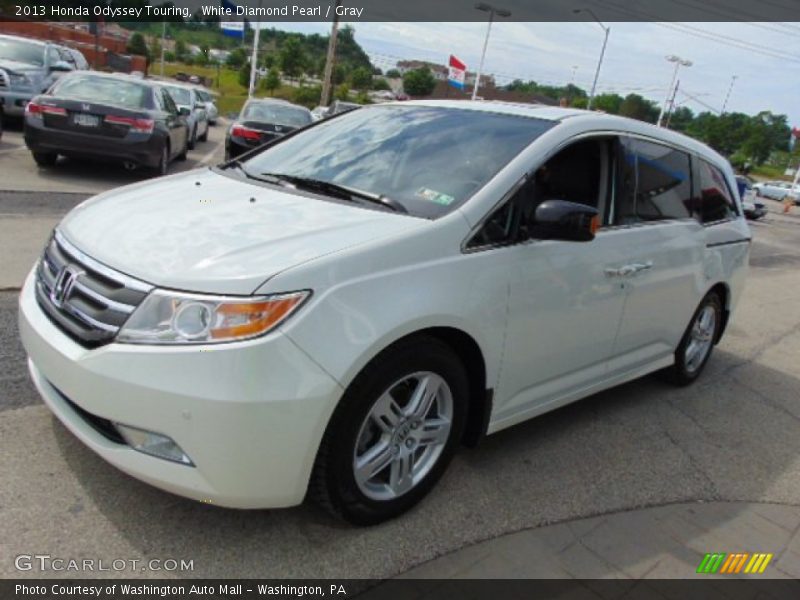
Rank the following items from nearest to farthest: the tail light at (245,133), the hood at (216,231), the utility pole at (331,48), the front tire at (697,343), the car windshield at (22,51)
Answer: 1. the hood at (216,231)
2. the front tire at (697,343)
3. the tail light at (245,133)
4. the car windshield at (22,51)
5. the utility pole at (331,48)

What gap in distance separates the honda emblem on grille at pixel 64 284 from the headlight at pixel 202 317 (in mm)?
396

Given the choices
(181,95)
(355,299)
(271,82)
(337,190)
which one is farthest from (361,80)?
(355,299)

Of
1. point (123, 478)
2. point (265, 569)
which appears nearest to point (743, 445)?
point (265, 569)

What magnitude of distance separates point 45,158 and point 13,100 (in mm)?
4177

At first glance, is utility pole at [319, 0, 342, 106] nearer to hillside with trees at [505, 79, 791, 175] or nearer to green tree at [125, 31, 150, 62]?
hillside with trees at [505, 79, 791, 175]

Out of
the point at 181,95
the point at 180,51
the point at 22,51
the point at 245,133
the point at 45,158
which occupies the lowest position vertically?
the point at 180,51

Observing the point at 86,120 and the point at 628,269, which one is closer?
the point at 628,269

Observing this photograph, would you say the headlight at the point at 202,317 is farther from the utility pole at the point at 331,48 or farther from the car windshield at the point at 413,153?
the utility pole at the point at 331,48

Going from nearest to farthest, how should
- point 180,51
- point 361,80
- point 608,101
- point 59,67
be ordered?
point 59,67, point 361,80, point 608,101, point 180,51

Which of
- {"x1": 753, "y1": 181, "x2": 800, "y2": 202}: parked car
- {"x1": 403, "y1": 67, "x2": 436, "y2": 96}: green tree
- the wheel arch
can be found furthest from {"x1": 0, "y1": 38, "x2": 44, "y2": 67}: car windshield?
{"x1": 403, "y1": 67, "x2": 436, "y2": 96}: green tree

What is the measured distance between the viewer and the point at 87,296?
2.45 metres

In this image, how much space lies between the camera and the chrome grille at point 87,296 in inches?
91.7

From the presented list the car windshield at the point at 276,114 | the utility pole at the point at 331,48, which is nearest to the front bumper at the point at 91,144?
the car windshield at the point at 276,114

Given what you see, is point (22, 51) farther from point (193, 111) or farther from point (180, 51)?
point (180, 51)
